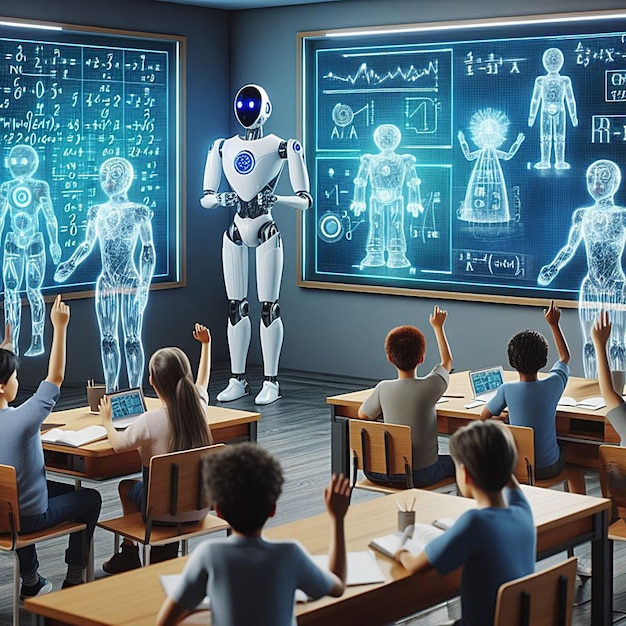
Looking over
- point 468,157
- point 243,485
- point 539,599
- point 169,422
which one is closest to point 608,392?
point 169,422

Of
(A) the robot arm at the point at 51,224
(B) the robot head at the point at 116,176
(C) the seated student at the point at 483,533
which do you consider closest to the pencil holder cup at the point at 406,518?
(C) the seated student at the point at 483,533

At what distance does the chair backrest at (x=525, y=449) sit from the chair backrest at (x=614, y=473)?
1.26 feet

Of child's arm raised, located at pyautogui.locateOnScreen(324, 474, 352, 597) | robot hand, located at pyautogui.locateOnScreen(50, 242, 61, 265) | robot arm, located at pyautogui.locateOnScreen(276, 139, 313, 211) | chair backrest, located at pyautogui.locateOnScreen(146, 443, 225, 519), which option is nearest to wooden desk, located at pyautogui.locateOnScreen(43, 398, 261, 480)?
chair backrest, located at pyautogui.locateOnScreen(146, 443, 225, 519)

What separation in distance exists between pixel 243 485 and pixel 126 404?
2602mm

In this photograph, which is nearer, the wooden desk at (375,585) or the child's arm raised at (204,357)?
the wooden desk at (375,585)

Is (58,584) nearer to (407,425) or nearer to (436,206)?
(407,425)

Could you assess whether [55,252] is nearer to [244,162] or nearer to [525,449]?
[244,162]

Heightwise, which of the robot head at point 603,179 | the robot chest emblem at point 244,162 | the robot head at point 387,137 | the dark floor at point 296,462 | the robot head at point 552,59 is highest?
the robot head at point 552,59

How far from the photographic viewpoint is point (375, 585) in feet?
9.77

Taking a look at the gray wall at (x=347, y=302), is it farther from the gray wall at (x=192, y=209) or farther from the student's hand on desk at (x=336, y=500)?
the student's hand on desk at (x=336, y=500)

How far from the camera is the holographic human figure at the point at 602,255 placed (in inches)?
347

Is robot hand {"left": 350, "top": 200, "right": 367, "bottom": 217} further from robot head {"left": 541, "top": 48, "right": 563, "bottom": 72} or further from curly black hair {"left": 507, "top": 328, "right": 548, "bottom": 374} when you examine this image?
curly black hair {"left": 507, "top": 328, "right": 548, "bottom": 374}

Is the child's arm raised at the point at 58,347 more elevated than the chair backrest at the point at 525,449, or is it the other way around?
the child's arm raised at the point at 58,347

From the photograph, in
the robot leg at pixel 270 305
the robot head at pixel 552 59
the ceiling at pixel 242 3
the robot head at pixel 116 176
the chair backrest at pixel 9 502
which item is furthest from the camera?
the ceiling at pixel 242 3
